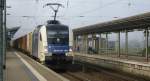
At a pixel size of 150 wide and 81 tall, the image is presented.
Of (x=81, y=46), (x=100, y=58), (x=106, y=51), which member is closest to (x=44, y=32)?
(x=100, y=58)

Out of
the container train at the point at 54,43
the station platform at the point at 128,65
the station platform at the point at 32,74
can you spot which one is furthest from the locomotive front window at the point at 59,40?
the station platform at the point at 128,65

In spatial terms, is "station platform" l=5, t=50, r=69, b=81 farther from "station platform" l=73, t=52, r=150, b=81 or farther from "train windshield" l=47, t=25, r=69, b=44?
"station platform" l=73, t=52, r=150, b=81

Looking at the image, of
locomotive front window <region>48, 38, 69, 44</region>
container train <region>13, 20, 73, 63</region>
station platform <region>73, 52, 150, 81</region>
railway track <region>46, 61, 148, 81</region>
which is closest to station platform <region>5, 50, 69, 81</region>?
container train <region>13, 20, 73, 63</region>

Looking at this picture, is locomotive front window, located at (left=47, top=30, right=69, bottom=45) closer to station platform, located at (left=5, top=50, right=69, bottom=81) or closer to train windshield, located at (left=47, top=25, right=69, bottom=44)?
train windshield, located at (left=47, top=25, right=69, bottom=44)

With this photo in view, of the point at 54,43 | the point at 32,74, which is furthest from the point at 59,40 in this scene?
the point at 32,74

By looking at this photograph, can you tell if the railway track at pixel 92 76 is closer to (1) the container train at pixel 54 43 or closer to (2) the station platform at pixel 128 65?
(1) the container train at pixel 54 43

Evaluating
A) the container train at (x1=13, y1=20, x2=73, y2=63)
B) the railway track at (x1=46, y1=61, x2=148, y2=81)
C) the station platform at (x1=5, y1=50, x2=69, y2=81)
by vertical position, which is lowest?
the railway track at (x1=46, y1=61, x2=148, y2=81)

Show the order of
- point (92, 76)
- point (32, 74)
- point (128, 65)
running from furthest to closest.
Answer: point (128, 65) < point (92, 76) < point (32, 74)

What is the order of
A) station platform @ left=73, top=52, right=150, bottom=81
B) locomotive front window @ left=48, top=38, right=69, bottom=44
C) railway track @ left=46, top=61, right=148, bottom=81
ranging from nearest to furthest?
1. railway track @ left=46, top=61, right=148, bottom=81
2. locomotive front window @ left=48, top=38, right=69, bottom=44
3. station platform @ left=73, top=52, right=150, bottom=81

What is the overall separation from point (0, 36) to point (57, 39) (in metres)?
19.3

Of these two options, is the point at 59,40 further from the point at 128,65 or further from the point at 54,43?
the point at 128,65

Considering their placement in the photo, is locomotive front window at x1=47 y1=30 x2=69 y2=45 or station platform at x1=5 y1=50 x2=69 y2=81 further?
locomotive front window at x1=47 y1=30 x2=69 y2=45

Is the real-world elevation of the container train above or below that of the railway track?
above

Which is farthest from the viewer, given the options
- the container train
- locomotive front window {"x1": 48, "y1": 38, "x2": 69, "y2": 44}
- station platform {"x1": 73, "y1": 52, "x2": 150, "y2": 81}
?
station platform {"x1": 73, "y1": 52, "x2": 150, "y2": 81}
